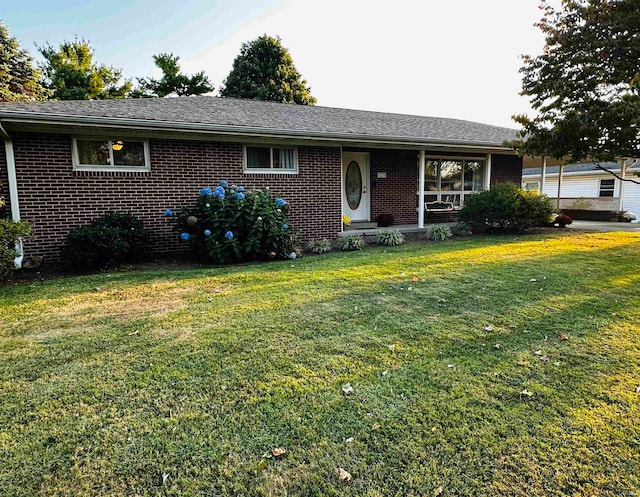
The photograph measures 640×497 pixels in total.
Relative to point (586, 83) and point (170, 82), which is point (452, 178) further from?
point (170, 82)

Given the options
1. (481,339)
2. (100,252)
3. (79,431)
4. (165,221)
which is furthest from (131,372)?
(165,221)

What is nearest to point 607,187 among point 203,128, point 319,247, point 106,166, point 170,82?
point 319,247

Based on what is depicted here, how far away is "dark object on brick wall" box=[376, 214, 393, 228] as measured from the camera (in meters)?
12.2

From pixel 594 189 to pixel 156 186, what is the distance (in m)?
23.3

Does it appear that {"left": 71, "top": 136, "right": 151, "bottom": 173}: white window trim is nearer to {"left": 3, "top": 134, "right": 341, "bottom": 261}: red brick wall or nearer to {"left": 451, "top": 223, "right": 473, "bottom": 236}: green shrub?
{"left": 3, "top": 134, "right": 341, "bottom": 261}: red brick wall

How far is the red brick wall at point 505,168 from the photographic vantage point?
1434cm

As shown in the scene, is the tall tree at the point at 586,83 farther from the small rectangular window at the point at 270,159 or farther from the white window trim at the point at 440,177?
the small rectangular window at the point at 270,159

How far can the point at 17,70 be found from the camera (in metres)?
15.2

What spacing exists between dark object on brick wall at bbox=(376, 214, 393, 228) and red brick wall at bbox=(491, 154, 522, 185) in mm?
4887

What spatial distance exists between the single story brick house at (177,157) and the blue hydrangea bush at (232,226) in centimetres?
113

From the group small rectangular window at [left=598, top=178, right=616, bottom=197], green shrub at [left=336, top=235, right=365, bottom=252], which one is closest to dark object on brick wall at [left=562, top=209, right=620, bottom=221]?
small rectangular window at [left=598, top=178, right=616, bottom=197]

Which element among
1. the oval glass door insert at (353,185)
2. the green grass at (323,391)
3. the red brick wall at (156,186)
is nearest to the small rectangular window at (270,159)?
the red brick wall at (156,186)

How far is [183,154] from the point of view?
27.9 ft

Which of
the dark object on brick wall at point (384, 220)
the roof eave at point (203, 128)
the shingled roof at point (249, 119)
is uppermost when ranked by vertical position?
the shingled roof at point (249, 119)
